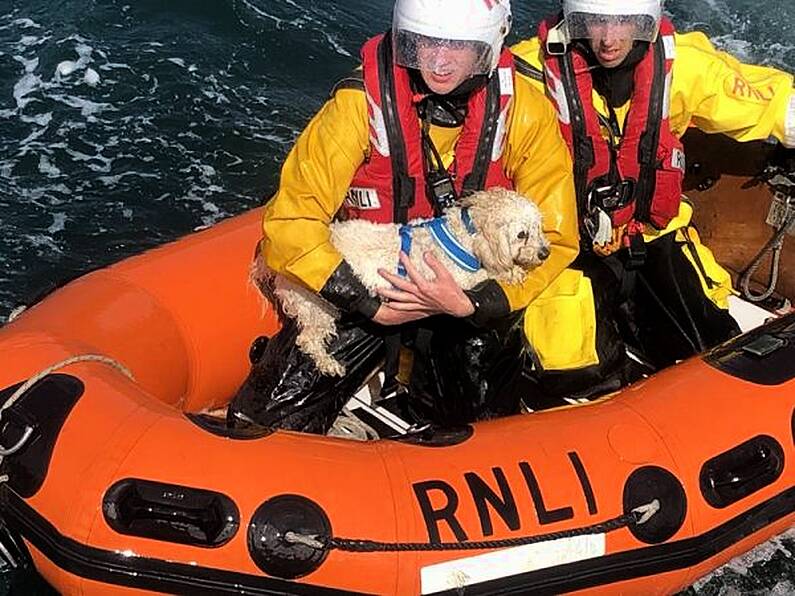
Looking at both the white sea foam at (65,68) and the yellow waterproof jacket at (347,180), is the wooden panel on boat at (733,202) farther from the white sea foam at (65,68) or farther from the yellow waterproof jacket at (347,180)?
the white sea foam at (65,68)

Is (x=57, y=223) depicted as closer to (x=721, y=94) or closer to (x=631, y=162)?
(x=631, y=162)

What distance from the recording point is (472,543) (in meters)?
2.13

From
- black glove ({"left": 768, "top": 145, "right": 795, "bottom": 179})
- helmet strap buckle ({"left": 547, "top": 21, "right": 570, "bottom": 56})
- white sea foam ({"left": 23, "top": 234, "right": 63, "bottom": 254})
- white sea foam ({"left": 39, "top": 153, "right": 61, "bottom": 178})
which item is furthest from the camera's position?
white sea foam ({"left": 39, "top": 153, "right": 61, "bottom": 178})

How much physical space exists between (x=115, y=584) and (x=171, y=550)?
5.3 inches

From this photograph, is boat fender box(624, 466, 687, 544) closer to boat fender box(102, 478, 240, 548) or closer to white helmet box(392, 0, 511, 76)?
boat fender box(102, 478, 240, 548)

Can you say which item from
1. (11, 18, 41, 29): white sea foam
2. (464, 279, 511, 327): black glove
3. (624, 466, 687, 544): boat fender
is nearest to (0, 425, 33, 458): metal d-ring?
(464, 279, 511, 327): black glove

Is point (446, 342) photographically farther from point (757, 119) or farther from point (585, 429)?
point (757, 119)

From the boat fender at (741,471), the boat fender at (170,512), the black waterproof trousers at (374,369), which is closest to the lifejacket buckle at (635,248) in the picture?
the black waterproof trousers at (374,369)

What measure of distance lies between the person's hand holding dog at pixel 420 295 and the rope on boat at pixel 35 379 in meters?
0.63

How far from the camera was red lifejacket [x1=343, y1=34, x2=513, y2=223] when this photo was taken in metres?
2.29

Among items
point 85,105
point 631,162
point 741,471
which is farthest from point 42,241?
point 741,471

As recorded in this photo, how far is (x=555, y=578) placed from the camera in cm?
220

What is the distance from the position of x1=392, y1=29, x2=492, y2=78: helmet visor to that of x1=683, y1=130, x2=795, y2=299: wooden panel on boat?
1.32 m

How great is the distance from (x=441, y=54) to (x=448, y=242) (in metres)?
0.43
